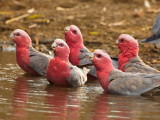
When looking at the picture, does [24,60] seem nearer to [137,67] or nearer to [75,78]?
[75,78]

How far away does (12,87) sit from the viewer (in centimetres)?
1117

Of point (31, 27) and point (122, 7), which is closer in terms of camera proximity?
point (31, 27)

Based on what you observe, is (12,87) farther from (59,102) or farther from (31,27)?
(31,27)

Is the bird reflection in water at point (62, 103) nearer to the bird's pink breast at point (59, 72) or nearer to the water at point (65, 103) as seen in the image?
the water at point (65, 103)

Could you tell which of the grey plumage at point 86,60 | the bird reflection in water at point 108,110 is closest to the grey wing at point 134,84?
the bird reflection in water at point 108,110

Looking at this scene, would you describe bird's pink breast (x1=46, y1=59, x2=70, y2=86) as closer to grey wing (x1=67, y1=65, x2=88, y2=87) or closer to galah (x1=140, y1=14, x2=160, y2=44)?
grey wing (x1=67, y1=65, x2=88, y2=87)

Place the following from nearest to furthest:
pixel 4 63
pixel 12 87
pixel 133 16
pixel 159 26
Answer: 1. pixel 12 87
2. pixel 4 63
3. pixel 159 26
4. pixel 133 16

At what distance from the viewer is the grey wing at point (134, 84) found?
10719 millimetres

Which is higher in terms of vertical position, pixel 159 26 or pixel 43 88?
pixel 159 26

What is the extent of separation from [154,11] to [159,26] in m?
5.40

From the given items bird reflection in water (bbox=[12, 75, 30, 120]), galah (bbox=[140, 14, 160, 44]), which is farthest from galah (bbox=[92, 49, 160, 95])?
galah (bbox=[140, 14, 160, 44])

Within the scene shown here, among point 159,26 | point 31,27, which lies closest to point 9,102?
point 159,26

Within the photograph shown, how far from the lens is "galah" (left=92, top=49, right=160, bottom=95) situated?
35.2 feet

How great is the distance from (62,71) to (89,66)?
130 cm
